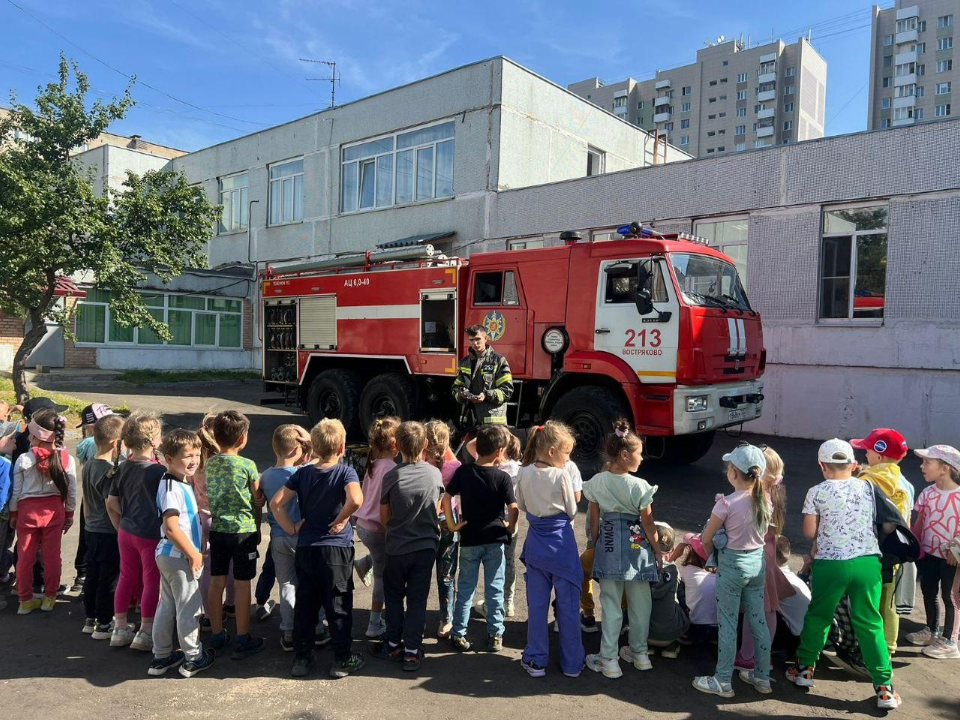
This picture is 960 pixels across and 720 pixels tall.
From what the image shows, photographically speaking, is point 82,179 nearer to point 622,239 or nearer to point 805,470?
point 622,239

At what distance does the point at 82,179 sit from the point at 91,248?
1.18 metres

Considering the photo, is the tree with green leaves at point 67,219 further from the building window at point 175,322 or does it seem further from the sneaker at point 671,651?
the sneaker at point 671,651

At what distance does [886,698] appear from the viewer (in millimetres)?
3303

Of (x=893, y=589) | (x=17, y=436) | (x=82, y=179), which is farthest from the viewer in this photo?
(x=82, y=179)

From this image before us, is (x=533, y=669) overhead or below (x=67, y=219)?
below

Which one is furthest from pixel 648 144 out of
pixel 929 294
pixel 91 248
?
pixel 91 248

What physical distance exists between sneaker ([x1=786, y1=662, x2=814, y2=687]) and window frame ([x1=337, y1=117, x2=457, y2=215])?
15651 millimetres

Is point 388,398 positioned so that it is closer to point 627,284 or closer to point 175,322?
point 627,284

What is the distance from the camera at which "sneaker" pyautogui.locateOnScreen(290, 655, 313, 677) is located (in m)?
3.58

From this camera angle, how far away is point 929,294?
10547 mm

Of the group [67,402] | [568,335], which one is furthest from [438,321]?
[67,402]

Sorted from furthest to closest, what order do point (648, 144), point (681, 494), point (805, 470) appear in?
1. point (648, 144)
2. point (805, 470)
3. point (681, 494)

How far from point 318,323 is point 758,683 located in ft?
30.2

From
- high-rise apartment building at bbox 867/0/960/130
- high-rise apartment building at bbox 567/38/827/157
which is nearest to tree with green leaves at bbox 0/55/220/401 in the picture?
high-rise apartment building at bbox 867/0/960/130
